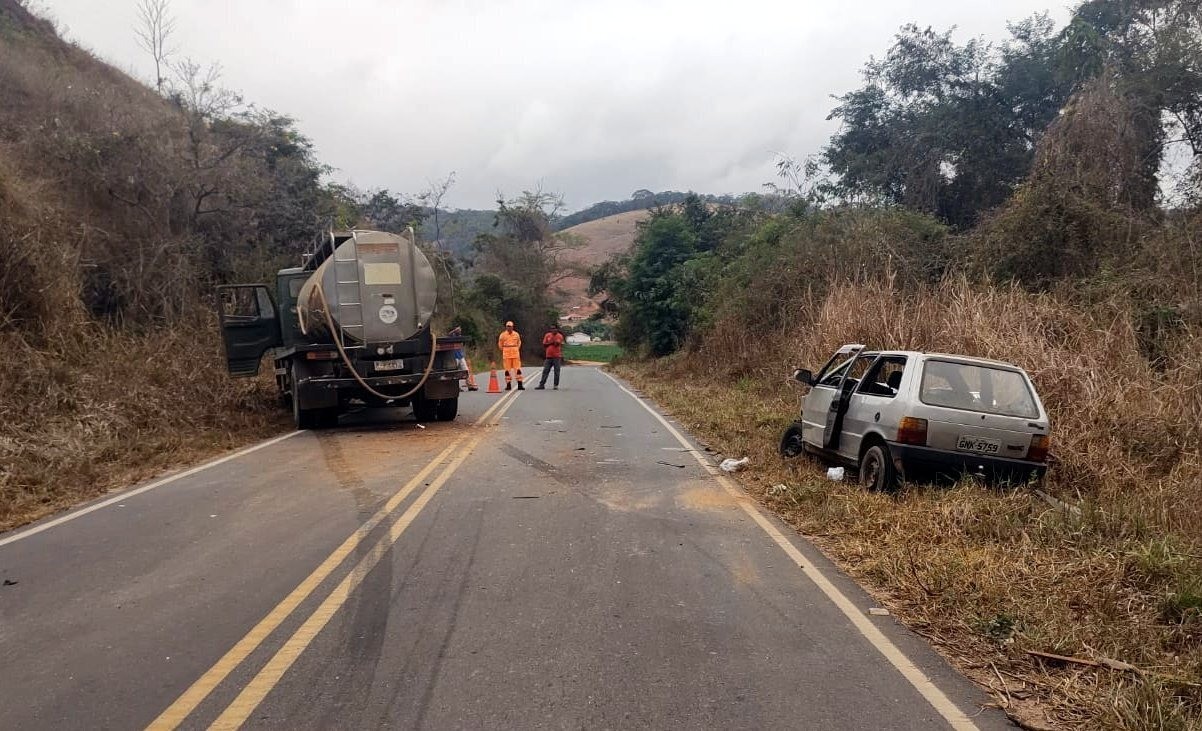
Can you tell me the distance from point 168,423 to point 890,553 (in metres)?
10.6

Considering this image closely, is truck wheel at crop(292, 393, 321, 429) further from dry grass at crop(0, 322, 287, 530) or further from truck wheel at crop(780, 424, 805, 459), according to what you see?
truck wheel at crop(780, 424, 805, 459)

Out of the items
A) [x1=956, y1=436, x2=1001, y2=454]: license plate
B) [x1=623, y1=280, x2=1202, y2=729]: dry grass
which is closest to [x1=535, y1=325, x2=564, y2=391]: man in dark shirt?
[x1=623, y1=280, x2=1202, y2=729]: dry grass

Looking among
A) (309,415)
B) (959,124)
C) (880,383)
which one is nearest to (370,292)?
(309,415)

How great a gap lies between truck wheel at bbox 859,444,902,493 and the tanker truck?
792cm

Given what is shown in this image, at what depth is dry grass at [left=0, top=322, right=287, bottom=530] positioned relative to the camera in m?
9.12

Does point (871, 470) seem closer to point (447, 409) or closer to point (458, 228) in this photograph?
point (447, 409)

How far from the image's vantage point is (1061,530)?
20.9 feet

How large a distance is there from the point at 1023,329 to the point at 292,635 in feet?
32.0

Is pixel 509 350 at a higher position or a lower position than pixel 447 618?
higher

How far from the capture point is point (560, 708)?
3.78 m

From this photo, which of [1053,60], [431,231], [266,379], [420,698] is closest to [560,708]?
[420,698]

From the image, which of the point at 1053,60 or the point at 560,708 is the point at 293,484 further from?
the point at 1053,60

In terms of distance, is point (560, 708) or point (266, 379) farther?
point (266, 379)

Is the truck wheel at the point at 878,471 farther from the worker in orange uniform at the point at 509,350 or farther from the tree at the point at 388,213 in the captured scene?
the tree at the point at 388,213
